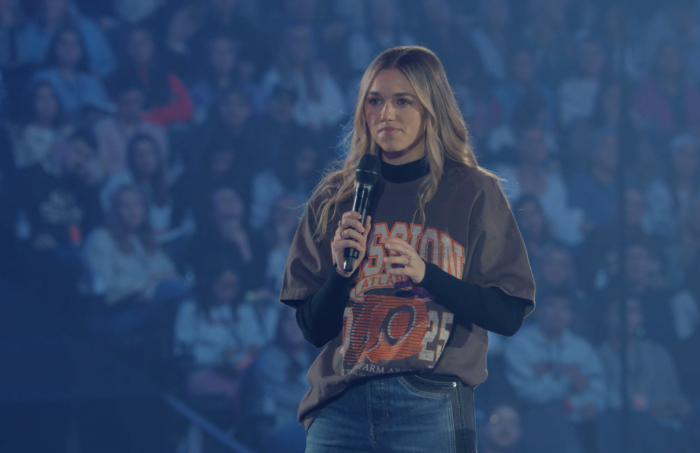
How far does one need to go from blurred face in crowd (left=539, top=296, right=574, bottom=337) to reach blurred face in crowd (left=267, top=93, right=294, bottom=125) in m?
1.65

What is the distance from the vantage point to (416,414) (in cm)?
107

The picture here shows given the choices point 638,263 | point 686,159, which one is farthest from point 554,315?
point 686,159

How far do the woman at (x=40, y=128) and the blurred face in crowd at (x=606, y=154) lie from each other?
275 centimetres

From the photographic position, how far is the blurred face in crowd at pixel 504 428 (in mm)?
3412

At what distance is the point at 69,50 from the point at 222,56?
27.6 inches

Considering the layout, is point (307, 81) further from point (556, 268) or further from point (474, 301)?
point (474, 301)

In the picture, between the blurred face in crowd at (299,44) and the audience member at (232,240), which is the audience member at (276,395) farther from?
the blurred face in crowd at (299,44)

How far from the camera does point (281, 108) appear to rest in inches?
135

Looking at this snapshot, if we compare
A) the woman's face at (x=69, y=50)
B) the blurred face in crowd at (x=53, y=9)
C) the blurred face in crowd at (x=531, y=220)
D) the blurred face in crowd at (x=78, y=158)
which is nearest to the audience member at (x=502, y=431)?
the blurred face in crowd at (x=531, y=220)

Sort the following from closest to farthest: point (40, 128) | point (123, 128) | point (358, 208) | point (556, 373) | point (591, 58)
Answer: point (358, 208) < point (40, 128) < point (123, 128) < point (556, 373) < point (591, 58)

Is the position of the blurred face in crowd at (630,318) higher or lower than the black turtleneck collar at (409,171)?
higher

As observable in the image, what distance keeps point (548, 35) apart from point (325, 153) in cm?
148

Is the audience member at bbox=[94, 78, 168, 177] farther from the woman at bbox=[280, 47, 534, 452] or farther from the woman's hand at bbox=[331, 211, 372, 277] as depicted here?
the woman's hand at bbox=[331, 211, 372, 277]

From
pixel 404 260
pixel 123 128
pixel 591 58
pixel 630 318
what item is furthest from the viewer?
pixel 591 58
